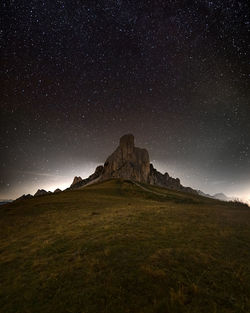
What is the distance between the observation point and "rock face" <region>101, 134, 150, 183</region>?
166m

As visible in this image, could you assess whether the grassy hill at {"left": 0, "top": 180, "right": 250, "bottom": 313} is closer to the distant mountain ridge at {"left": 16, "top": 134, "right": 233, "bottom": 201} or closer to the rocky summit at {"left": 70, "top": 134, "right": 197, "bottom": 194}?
the rocky summit at {"left": 70, "top": 134, "right": 197, "bottom": 194}

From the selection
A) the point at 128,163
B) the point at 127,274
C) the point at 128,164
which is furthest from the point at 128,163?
the point at 127,274

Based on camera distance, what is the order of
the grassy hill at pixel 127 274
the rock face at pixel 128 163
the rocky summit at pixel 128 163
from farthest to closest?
the rocky summit at pixel 128 163, the rock face at pixel 128 163, the grassy hill at pixel 127 274

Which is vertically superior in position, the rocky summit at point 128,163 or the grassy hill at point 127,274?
the rocky summit at point 128,163

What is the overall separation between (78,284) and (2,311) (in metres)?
2.14

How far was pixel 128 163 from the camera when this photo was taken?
17175cm

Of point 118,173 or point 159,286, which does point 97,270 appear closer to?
point 159,286

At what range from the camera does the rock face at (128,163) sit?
166125 millimetres

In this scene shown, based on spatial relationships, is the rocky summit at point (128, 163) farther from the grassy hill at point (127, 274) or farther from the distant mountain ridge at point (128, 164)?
the grassy hill at point (127, 274)

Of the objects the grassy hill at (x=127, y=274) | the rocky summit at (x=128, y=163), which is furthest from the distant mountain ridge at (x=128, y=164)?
the grassy hill at (x=127, y=274)

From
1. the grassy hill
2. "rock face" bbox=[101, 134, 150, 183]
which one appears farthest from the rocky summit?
the grassy hill

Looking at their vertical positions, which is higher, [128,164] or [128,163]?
[128,163]

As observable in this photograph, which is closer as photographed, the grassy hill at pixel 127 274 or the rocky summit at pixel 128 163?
the grassy hill at pixel 127 274

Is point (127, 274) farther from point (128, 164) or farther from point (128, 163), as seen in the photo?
point (128, 163)
